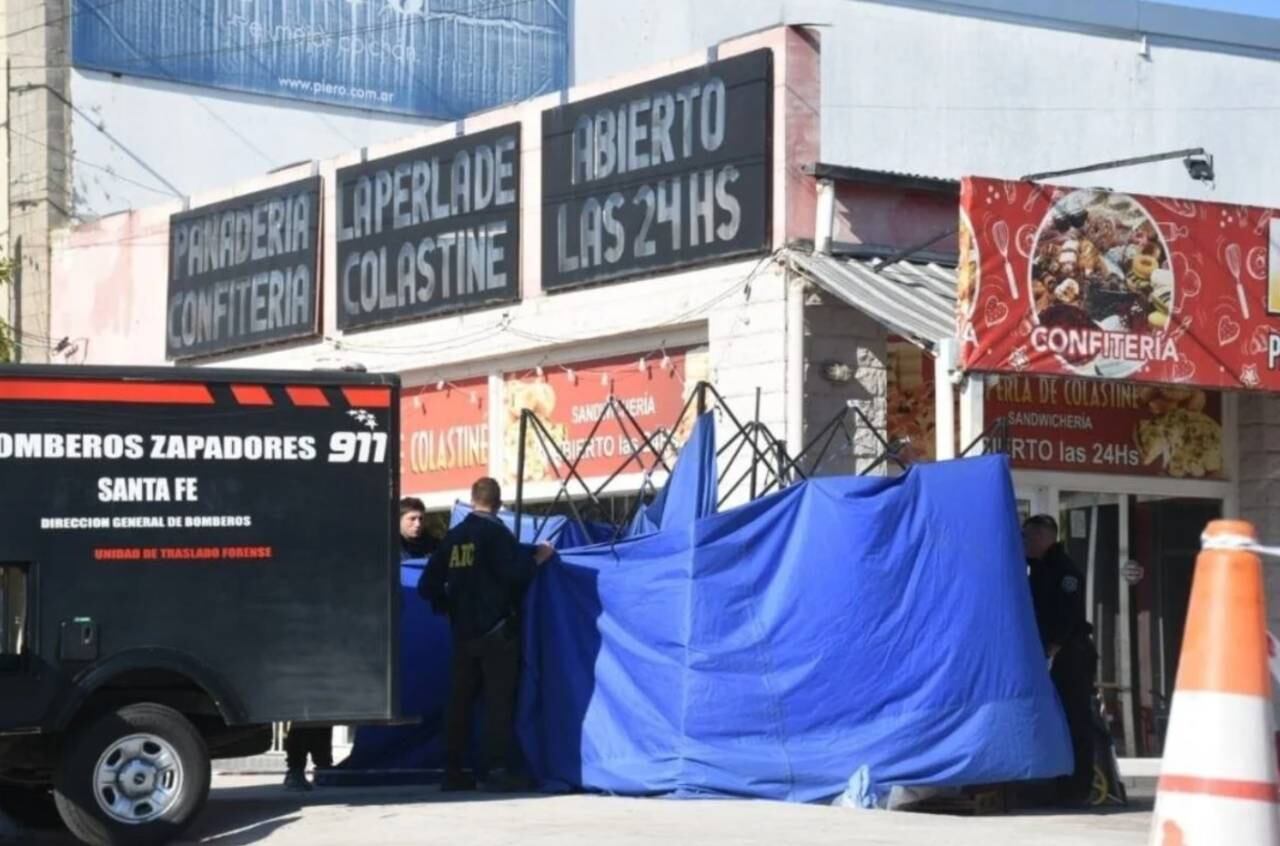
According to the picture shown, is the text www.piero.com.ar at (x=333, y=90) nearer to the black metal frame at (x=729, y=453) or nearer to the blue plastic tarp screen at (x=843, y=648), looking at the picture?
the black metal frame at (x=729, y=453)

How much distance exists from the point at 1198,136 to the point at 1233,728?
25.4 metres

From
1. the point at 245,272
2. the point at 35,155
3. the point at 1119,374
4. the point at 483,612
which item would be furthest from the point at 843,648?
the point at 35,155

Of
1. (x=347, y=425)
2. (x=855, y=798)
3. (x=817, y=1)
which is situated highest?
(x=817, y=1)

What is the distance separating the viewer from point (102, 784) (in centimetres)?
1121

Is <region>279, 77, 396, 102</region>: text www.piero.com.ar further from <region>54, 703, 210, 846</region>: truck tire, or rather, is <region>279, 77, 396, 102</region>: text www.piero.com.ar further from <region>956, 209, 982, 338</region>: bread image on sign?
<region>54, 703, 210, 846</region>: truck tire

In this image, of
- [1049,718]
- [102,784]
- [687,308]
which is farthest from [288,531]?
[687,308]

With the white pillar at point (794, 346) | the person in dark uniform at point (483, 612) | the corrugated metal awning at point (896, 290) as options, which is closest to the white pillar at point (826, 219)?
the corrugated metal awning at point (896, 290)

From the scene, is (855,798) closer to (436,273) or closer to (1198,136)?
(436,273)

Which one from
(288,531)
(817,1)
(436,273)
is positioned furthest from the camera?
(817,1)

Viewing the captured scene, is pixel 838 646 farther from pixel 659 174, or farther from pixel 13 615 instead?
pixel 659 174

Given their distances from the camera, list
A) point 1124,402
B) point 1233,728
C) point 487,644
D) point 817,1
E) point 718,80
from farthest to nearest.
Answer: point 817,1 → point 1124,402 → point 718,80 → point 487,644 → point 1233,728

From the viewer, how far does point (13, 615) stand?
1134 centimetres

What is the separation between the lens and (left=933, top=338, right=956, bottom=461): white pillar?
53.4ft

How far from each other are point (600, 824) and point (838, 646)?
6.05ft
